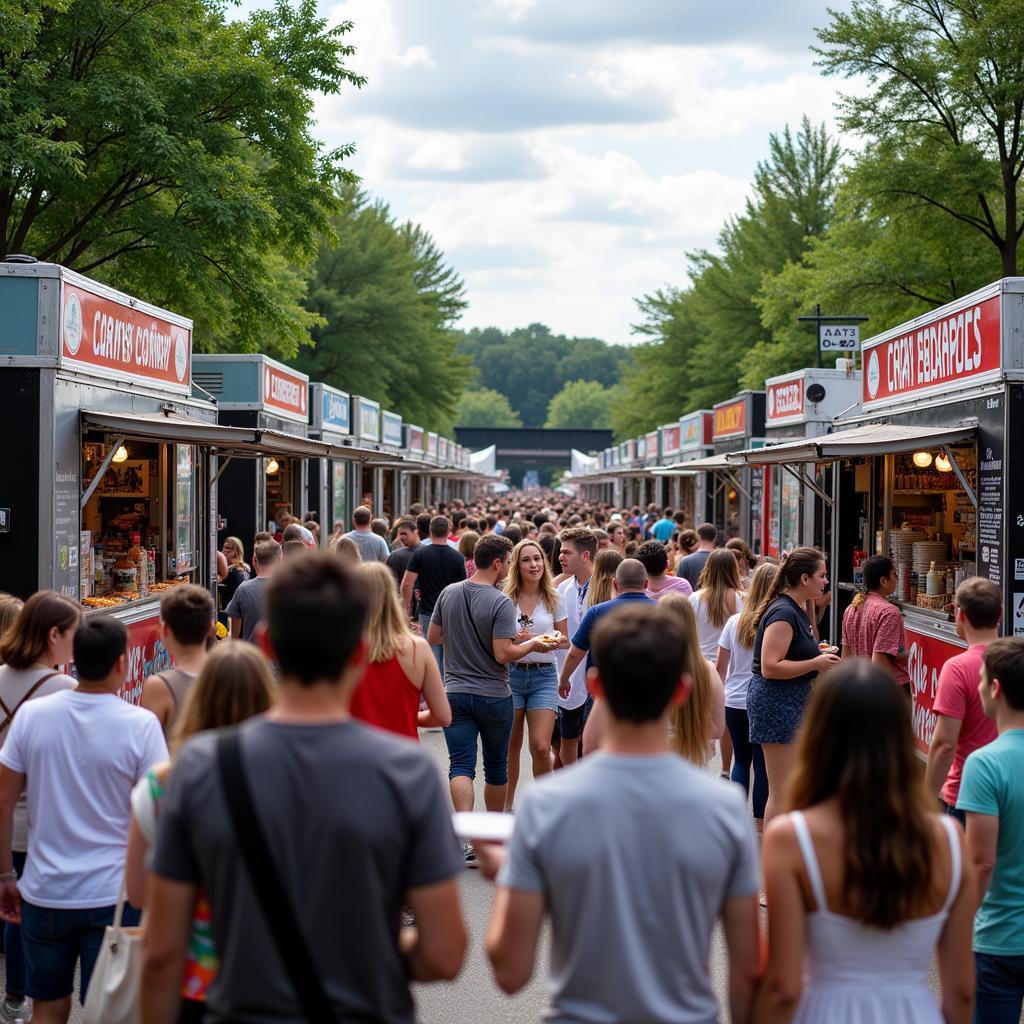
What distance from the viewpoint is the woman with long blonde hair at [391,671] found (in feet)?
18.3

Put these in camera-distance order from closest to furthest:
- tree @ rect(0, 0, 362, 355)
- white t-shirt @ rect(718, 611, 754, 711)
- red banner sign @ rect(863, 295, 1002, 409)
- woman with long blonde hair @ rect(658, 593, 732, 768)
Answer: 1. woman with long blonde hair @ rect(658, 593, 732, 768)
2. white t-shirt @ rect(718, 611, 754, 711)
3. red banner sign @ rect(863, 295, 1002, 409)
4. tree @ rect(0, 0, 362, 355)

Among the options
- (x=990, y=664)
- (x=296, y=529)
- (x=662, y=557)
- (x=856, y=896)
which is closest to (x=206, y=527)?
(x=296, y=529)

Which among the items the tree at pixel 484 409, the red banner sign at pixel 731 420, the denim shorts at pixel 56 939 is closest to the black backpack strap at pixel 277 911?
the denim shorts at pixel 56 939

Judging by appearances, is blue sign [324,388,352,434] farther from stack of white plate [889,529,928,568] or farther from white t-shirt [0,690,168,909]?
white t-shirt [0,690,168,909]

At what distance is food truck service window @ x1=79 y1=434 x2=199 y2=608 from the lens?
1229cm

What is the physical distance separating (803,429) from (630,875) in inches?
687

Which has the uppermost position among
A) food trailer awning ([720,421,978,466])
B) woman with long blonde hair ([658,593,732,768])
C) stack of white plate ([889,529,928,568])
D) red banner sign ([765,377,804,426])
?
red banner sign ([765,377,804,426])

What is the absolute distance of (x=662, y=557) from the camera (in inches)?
329

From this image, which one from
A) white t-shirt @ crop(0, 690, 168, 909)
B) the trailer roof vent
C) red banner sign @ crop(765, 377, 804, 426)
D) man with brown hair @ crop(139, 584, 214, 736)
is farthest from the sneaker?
red banner sign @ crop(765, 377, 804, 426)

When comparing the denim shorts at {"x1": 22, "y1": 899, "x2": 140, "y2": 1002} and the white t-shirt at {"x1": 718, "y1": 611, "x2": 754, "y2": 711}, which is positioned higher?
the white t-shirt at {"x1": 718, "y1": 611, "x2": 754, "y2": 711}

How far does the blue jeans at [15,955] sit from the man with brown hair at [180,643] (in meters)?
0.99

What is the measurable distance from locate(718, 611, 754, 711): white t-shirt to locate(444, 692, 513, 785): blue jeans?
1.51 m

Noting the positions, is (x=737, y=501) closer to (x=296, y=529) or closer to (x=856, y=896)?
(x=296, y=529)

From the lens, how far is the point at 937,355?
10.8 metres
